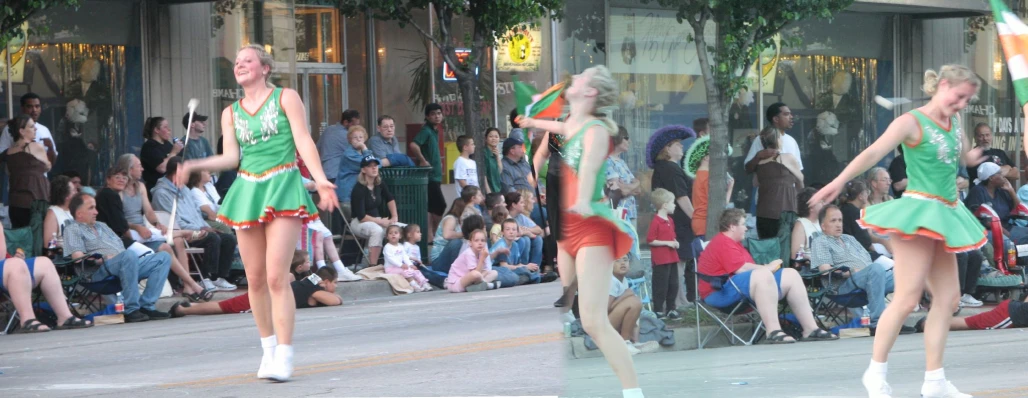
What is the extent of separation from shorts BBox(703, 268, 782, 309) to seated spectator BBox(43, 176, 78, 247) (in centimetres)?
569

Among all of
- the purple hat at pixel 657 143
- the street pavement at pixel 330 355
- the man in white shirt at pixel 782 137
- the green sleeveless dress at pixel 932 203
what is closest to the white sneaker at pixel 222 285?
the street pavement at pixel 330 355

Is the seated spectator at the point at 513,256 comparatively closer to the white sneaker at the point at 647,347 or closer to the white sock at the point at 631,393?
the white sneaker at the point at 647,347

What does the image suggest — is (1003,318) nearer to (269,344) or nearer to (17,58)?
(269,344)

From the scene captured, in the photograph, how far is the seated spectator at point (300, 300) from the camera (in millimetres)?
13273

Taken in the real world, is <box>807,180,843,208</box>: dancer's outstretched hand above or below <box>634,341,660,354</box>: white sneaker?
above

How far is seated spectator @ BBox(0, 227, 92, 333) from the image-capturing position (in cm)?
1157

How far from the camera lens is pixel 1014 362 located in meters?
9.52

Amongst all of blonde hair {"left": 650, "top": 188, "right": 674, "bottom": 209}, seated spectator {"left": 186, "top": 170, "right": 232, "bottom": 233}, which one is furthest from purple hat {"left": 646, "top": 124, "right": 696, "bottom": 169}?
seated spectator {"left": 186, "top": 170, "right": 232, "bottom": 233}

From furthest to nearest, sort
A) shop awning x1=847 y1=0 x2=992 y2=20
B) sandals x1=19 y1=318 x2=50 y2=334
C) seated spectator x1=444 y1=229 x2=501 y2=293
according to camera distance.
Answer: shop awning x1=847 y1=0 x2=992 y2=20, seated spectator x1=444 y1=229 x2=501 y2=293, sandals x1=19 y1=318 x2=50 y2=334

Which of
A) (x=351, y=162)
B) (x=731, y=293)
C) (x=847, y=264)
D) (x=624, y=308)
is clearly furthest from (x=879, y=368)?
(x=351, y=162)

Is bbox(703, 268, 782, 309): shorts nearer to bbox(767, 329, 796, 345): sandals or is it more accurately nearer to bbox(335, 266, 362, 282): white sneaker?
bbox(767, 329, 796, 345): sandals

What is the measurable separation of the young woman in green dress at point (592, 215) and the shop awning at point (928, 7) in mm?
16889

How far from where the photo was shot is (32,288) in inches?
471

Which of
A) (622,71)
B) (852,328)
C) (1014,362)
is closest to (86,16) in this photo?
(622,71)
